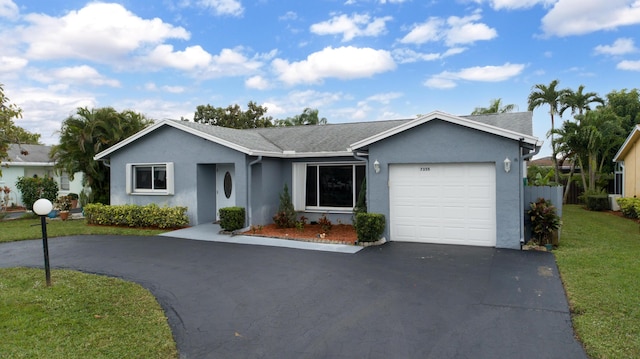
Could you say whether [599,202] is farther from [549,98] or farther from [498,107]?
[498,107]

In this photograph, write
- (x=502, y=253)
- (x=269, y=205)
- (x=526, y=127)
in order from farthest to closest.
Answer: (x=269, y=205) → (x=526, y=127) → (x=502, y=253)

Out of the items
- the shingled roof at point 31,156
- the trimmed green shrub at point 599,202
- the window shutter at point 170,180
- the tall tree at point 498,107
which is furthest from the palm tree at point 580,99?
the shingled roof at point 31,156

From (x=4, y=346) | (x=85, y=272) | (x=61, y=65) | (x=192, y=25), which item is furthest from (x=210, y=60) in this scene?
(x=4, y=346)

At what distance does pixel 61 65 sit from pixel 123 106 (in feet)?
9.83

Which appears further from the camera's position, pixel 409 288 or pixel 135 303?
pixel 409 288

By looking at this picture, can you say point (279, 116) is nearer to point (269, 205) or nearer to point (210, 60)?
point (210, 60)

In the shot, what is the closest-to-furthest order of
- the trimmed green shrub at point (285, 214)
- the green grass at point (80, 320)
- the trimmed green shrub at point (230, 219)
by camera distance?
1. the green grass at point (80, 320)
2. the trimmed green shrub at point (230, 219)
3. the trimmed green shrub at point (285, 214)

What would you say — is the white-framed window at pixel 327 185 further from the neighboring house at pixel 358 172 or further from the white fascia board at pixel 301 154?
the white fascia board at pixel 301 154

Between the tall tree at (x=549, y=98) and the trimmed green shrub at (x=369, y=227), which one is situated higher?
the tall tree at (x=549, y=98)

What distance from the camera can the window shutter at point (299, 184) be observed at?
14.4 meters

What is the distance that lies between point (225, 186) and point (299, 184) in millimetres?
2841

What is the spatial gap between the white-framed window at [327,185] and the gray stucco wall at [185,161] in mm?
2281

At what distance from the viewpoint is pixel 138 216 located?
14.1 m

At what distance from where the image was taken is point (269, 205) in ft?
45.9
